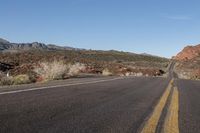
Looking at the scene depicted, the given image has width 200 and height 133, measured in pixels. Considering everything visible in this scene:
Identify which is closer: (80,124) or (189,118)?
(80,124)

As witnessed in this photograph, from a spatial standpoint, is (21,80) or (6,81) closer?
(6,81)

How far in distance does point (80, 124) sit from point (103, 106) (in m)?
2.83

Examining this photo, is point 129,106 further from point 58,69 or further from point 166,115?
point 58,69

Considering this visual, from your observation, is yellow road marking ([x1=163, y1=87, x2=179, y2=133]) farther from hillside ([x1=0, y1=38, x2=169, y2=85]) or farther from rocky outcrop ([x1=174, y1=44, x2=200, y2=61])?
rocky outcrop ([x1=174, y1=44, x2=200, y2=61])

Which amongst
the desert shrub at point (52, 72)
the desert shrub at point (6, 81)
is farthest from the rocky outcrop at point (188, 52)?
the desert shrub at point (6, 81)

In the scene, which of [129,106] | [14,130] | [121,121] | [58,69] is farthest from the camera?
[58,69]

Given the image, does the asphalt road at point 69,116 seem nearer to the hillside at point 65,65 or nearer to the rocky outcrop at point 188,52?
the hillside at point 65,65

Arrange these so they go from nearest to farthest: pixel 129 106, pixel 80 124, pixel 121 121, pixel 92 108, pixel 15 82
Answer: pixel 80 124 → pixel 121 121 → pixel 92 108 → pixel 129 106 → pixel 15 82

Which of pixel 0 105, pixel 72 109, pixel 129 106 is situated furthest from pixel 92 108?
pixel 0 105

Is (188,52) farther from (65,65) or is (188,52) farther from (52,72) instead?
(52,72)

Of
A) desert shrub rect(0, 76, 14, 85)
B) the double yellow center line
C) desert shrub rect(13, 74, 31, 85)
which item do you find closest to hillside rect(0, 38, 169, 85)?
desert shrub rect(13, 74, 31, 85)

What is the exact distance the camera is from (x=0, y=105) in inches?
336

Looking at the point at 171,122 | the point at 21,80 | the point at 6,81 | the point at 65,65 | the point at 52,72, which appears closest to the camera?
the point at 171,122

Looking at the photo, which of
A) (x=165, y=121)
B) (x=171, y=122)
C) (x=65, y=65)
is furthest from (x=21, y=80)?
(x=171, y=122)
